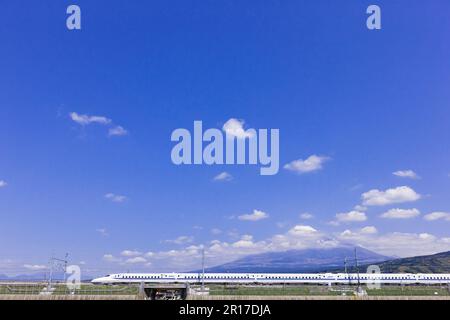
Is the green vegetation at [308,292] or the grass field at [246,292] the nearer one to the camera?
the grass field at [246,292]

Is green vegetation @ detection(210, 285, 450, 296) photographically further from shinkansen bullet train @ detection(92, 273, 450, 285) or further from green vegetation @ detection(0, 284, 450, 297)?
shinkansen bullet train @ detection(92, 273, 450, 285)

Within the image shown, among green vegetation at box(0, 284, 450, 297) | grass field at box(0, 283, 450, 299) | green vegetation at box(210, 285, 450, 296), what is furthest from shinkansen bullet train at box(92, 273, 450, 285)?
grass field at box(0, 283, 450, 299)

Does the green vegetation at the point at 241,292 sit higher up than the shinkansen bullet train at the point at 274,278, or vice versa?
the green vegetation at the point at 241,292

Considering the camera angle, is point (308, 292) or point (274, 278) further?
point (274, 278)

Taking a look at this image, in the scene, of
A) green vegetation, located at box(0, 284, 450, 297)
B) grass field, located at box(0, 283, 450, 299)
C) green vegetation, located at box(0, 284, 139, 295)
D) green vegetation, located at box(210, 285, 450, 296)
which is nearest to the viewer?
A: grass field, located at box(0, 283, 450, 299)

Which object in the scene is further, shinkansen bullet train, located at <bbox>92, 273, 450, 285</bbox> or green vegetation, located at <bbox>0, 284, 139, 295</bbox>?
shinkansen bullet train, located at <bbox>92, 273, 450, 285</bbox>

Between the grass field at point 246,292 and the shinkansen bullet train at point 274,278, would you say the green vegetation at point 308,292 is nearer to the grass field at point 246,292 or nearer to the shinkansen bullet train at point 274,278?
the grass field at point 246,292

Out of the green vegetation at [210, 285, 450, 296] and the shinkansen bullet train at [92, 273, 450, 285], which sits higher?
the green vegetation at [210, 285, 450, 296]

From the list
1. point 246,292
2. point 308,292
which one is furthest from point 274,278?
point 308,292

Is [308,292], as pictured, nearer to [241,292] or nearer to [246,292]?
[246,292]

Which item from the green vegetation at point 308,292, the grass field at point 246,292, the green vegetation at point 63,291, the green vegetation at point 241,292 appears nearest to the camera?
the grass field at point 246,292

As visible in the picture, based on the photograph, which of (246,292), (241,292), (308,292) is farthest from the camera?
(241,292)

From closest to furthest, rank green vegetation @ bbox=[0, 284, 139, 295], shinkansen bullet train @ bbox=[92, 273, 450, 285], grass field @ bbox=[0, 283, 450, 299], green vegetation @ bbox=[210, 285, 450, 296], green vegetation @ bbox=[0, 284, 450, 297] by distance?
grass field @ bbox=[0, 283, 450, 299]
green vegetation @ bbox=[0, 284, 450, 297]
green vegetation @ bbox=[0, 284, 139, 295]
green vegetation @ bbox=[210, 285, 450, 296]
shinkansen bullet train @ bbox=[92, 273, 450, 285]

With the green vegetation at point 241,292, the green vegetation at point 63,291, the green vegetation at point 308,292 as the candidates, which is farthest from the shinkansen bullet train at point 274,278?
the green vegetation at point 63,291
